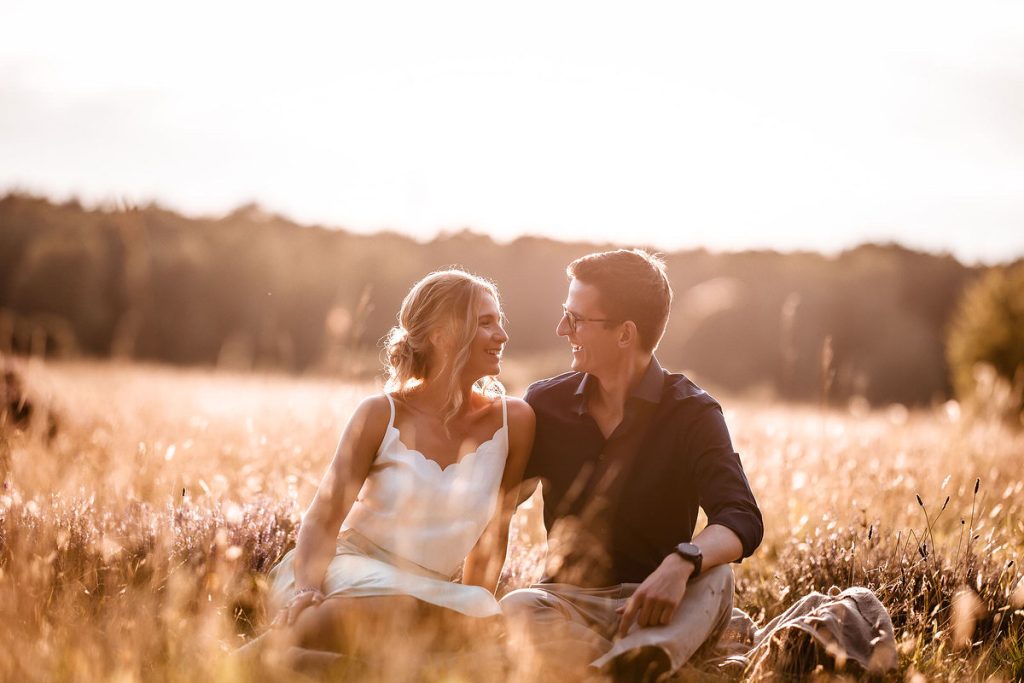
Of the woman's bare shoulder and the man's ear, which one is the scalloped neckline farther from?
the man's ear

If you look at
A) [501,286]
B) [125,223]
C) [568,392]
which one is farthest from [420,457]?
[501,286]

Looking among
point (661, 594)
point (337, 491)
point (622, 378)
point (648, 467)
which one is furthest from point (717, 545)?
point (337, 491)

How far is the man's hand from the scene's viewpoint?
10.0 feet

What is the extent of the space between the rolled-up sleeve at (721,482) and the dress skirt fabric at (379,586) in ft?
3.12

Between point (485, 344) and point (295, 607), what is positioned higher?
point (485, 344)

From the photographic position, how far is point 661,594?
10.0ft

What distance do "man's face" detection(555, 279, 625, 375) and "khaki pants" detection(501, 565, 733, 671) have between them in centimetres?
96

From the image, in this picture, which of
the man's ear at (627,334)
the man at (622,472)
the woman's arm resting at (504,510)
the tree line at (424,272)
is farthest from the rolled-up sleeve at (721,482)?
the tree line at (424,272)

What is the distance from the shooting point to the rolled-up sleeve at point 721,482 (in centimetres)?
331

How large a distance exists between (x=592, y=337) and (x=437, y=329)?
68cm

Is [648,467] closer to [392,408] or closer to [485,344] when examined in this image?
[485,344]

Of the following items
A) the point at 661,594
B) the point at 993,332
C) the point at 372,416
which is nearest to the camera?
the point at 661,594

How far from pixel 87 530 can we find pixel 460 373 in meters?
1.80

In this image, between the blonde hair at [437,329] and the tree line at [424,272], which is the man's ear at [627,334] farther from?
the tree line at [424,272]
